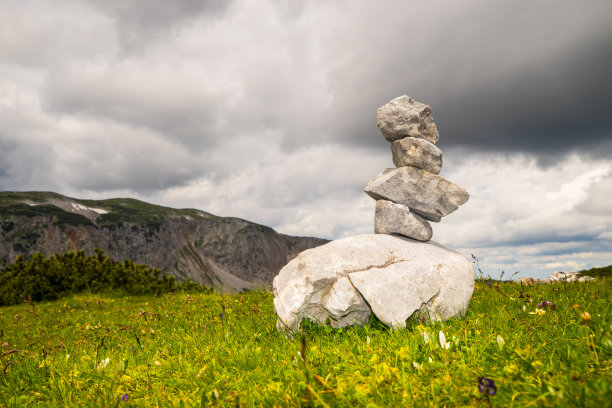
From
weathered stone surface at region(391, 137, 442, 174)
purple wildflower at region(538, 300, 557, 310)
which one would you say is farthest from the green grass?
weathered stone surface at region(391, 137, 442, 174)

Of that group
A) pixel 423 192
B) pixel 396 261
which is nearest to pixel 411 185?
pixel 423 192

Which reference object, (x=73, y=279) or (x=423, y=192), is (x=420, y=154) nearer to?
(x=423, y=192)

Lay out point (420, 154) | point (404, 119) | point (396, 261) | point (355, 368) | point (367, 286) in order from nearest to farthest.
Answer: point (355, 368), point (367, 286), point (396, 261), point (420, 154), point (404, 119)

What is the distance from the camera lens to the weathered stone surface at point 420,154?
32.3 feet

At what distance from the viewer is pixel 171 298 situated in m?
16.8

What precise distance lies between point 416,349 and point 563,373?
5.74ft

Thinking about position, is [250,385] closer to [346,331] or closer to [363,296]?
[346,331]

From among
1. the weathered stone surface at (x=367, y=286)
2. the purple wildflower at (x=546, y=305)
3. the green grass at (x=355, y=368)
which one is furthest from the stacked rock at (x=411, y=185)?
the purple wildflower at (x=546, y=305)

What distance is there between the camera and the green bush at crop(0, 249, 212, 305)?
67.8 ft

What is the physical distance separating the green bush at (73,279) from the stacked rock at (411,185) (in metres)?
13.5

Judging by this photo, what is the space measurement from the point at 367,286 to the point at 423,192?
356cm

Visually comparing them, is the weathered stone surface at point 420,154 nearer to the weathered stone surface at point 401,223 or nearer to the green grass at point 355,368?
the weathered stone surface at point 401,223

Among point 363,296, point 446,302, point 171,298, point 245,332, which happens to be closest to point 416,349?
point 363,296

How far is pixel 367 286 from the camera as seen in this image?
24.5 ft
